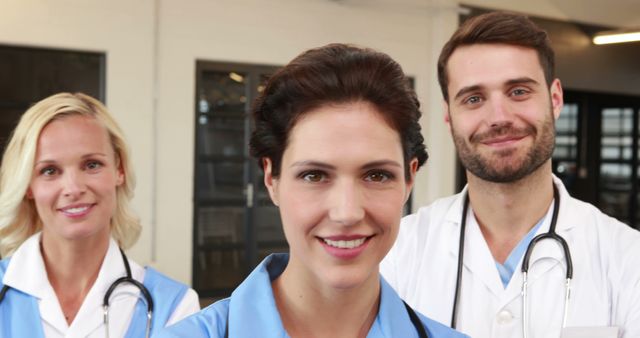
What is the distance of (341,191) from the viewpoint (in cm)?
117

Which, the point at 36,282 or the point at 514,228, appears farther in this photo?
the point at 36,282

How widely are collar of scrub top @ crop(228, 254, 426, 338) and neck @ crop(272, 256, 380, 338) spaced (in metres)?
0.05

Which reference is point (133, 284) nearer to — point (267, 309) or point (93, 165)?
point (93, 165)

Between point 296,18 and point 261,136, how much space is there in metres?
5.30

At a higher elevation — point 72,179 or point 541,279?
point 72,179

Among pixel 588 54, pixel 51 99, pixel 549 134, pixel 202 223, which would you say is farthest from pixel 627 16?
pixel 51 99

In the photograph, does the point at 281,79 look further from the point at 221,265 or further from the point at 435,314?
the point at 221,265

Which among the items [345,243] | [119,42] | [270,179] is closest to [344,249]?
[345,243]

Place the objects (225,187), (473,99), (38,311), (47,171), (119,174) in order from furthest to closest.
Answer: (225,187), (119,174), (47,171), (38,311), (473,99)

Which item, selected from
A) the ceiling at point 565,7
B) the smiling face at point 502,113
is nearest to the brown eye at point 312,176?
the smiling face at point 502,113

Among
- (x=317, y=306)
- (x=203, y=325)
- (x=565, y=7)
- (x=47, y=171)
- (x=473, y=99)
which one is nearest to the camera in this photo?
(x=203, y=325)

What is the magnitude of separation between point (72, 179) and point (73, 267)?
298mm

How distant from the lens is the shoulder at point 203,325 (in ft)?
3.70

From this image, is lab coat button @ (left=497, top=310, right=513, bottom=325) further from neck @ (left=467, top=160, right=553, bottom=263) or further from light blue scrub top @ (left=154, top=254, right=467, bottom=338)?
light blue scrub top @ (left=154, top=254, right=467, bottom=338)
